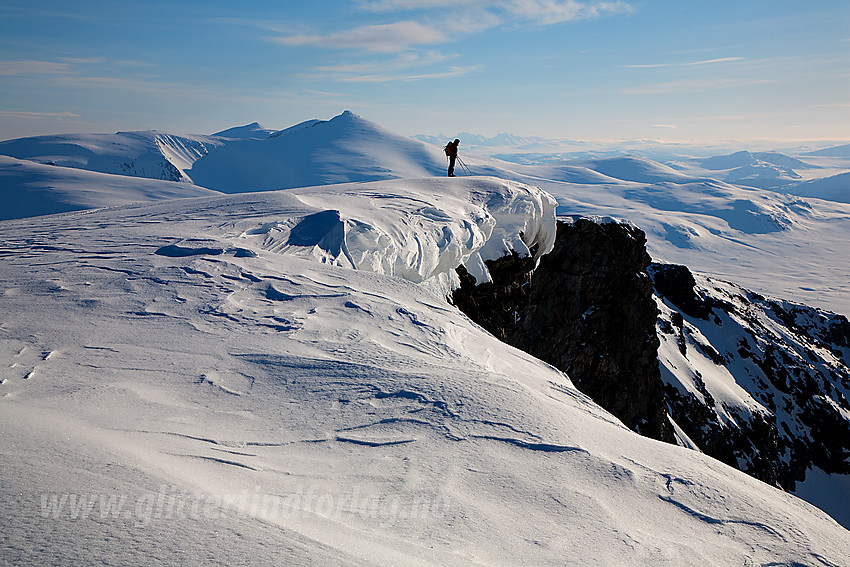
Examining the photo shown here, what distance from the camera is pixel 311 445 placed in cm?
323

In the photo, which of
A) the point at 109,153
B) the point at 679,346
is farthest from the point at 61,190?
the point at 109,153

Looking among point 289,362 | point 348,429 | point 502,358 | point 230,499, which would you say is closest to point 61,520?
point 230,499

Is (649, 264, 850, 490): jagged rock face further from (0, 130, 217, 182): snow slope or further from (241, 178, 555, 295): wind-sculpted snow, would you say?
(0, 130, 217, 182): snow slope

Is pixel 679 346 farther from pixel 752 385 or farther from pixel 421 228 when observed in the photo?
pixel 421 228

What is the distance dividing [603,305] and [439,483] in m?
19.8

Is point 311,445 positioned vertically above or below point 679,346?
above

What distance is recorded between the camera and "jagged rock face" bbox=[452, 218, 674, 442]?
2034cm

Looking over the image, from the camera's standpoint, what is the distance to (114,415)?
323 cm

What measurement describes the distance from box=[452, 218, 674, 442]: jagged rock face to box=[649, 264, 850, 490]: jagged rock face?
1519cm

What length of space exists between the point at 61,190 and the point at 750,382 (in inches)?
2957

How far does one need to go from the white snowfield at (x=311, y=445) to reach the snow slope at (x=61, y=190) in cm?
5558

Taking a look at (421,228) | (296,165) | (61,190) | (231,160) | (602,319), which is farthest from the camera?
(231,160)

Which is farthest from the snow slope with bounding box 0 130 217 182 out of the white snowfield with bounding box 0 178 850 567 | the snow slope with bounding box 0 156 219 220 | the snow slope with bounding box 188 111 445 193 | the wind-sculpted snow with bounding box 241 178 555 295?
the white snowfield with bounding box 0 178 850 567

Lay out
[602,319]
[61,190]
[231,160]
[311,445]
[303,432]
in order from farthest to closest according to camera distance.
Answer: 1. [231,160]
2. [61,190]
3. [602,319]
4. [303,432]
5. [311,445]
